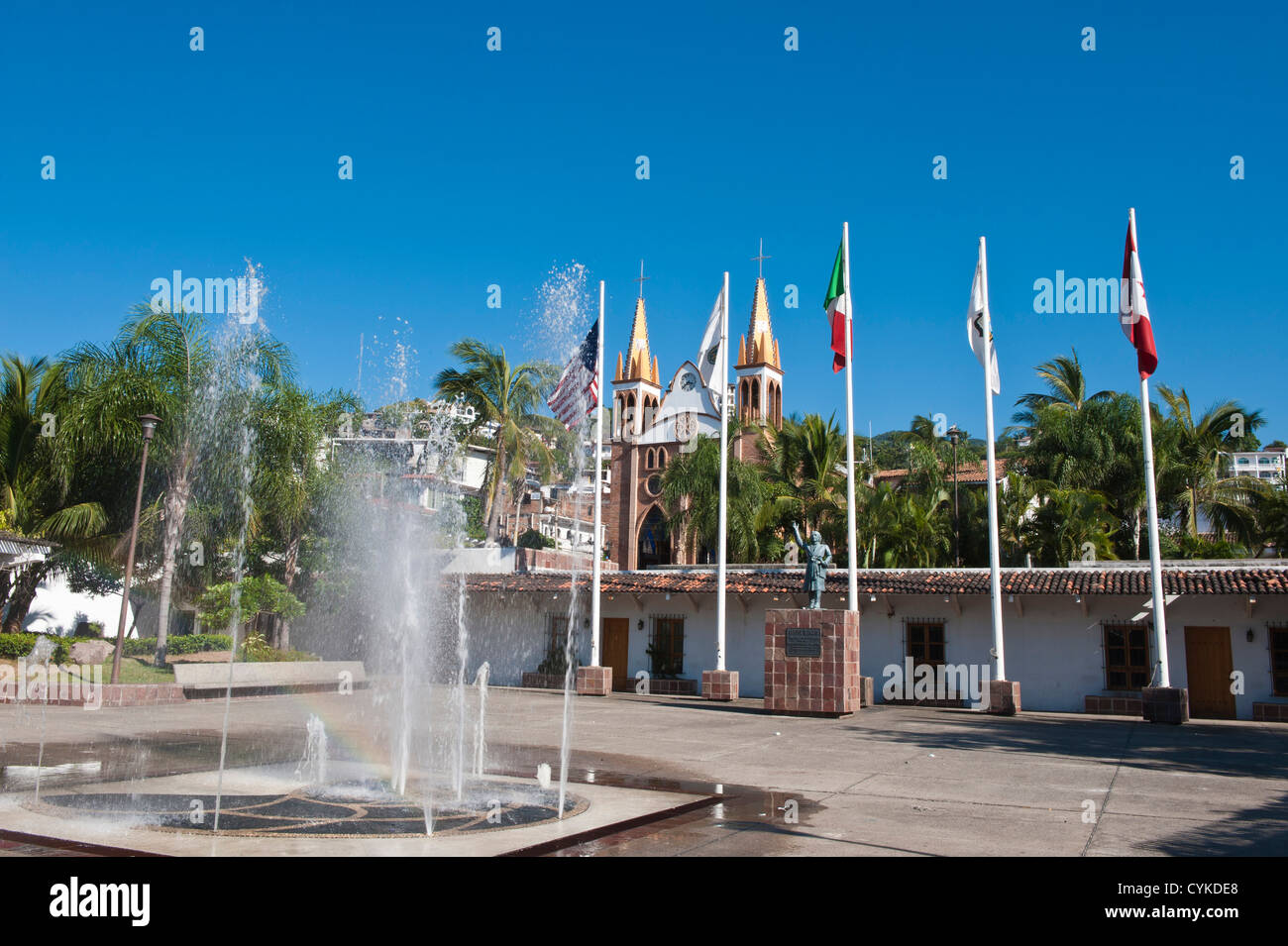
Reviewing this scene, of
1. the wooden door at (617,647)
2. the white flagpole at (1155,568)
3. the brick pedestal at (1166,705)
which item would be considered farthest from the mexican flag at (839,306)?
the wooden door at (617,647)

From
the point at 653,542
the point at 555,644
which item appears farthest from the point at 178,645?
the point at 653,542

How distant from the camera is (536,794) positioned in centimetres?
838

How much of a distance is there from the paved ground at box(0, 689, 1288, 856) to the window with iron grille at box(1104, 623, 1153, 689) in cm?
307

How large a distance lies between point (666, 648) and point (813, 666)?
9361mm

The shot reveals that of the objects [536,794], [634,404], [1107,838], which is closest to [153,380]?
[536,794]

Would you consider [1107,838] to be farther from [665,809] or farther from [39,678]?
[39,678]

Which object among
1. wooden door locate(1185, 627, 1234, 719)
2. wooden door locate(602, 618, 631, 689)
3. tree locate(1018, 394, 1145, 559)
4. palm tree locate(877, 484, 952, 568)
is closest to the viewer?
wooden door locate(1185, 627, 1234, 719)

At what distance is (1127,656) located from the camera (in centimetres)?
2208

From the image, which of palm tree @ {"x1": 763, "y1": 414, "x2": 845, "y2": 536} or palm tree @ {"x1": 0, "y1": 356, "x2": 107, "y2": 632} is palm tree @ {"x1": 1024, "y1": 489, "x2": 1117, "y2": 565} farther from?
palm tree @ {"x1": 0, "y1": 356, "x2": 107, "y2": 632}

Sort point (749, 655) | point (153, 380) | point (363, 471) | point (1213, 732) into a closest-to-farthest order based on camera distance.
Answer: point (1213, 732), point (153, 380), point (749, 655), point (363, 471)

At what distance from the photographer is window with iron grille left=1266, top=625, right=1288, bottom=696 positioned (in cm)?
2064

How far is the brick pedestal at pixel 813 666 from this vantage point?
18094 millimetres

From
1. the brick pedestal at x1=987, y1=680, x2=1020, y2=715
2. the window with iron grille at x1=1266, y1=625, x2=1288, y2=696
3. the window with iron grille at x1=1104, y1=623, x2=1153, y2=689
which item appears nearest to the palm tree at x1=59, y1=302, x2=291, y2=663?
the brick pedestal at x1=987, y1=680, x2=1020, y2=715
